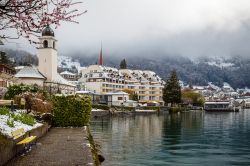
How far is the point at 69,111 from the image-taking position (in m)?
33.7

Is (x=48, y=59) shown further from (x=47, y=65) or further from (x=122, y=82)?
(x=122, y=82)

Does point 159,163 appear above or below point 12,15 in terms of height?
below

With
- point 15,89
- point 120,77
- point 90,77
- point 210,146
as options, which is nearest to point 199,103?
Result: point 120,77

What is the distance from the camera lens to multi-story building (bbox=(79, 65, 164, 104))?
157375 mm

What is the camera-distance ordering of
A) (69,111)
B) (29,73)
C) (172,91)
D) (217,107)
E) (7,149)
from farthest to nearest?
(217,107) → (172,91) → (29,73) → (69,111) → (7,149)

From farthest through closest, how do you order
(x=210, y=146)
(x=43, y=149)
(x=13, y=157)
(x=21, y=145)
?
(x=210, y=146) → (x=43, y=149) → (x=21, y=145) → (x=13, y=157)

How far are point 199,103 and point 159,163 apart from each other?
583ft

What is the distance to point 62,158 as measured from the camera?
51.4 ft

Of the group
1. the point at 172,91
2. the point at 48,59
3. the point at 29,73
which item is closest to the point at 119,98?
the point at 172,91

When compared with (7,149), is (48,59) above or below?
above

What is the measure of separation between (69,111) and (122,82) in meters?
136

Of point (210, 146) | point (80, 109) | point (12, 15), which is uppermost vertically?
point (12, 15)

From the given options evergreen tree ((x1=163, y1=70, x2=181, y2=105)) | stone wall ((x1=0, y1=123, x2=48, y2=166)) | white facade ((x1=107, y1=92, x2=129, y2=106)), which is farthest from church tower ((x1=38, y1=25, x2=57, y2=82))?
stone wall ((x1=0, y1=123, x2=48, y2=166))

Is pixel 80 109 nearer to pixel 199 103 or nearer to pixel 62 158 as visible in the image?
pixel 62 158
